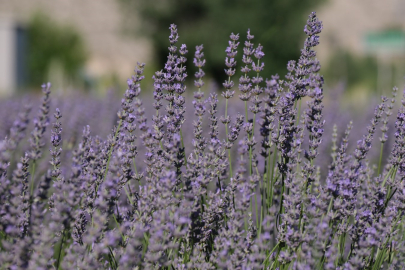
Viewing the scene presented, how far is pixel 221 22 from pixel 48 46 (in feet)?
47.7

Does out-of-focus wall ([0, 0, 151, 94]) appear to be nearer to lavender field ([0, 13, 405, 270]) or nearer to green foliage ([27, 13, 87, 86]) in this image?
green foliage ([27, 13, 87, 86])

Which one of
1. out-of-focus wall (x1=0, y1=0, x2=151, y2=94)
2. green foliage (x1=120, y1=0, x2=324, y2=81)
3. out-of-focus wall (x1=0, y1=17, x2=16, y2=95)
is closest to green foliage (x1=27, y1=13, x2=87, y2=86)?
out-of-focus wall (x1=0, y1=17, x2=16, y2=95)

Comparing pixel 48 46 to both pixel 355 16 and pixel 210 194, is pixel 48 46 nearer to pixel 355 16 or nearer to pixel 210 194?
pixel 210 194

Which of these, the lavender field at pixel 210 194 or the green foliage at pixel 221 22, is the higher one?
the green foliage at pixel 221 22

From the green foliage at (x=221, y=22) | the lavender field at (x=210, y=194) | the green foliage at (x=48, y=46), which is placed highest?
the green foliage at (x=48, y=46)

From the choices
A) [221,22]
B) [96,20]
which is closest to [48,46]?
[221,22]

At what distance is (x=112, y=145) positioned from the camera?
66.5 inches

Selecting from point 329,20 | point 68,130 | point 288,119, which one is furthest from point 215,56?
point 329,20

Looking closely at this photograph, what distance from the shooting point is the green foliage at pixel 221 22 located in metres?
23.6

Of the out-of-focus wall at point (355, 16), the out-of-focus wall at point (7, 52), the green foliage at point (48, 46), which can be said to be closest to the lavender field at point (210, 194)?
the out-of-focus wall at point (7, 52)

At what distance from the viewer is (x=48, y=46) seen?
32688mm

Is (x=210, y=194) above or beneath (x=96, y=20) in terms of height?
beneath

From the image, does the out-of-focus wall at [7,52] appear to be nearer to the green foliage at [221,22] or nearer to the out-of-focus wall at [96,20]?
the green foliage at [221,22]

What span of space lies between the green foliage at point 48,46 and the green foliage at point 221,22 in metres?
6.62
